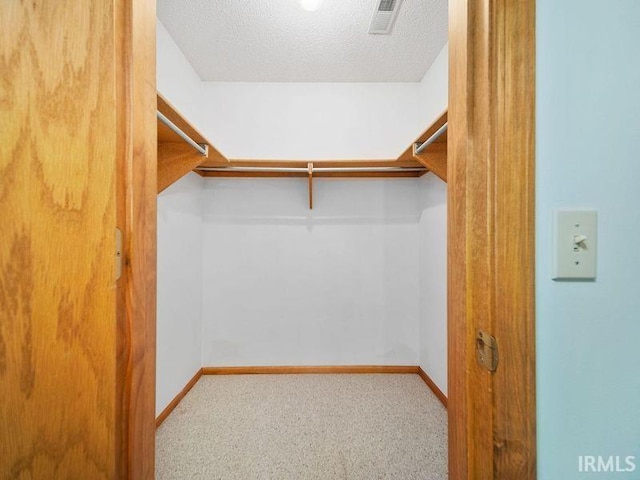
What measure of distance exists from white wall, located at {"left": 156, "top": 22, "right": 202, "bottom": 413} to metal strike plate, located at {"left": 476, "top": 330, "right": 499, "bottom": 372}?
1763 millimetres

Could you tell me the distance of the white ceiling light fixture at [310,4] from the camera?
150cm

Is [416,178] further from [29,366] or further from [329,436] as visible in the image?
[29,366]

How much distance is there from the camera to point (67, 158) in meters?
0.44

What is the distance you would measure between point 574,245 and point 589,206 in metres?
0.07

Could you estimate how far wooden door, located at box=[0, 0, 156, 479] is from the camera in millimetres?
432

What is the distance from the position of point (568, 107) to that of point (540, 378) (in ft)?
1.44

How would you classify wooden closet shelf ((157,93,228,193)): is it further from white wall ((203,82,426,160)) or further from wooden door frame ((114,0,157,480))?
wooden door frame ((114,0,157,480))

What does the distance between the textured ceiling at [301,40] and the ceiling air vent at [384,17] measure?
39mm

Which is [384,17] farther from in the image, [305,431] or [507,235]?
[305,431]

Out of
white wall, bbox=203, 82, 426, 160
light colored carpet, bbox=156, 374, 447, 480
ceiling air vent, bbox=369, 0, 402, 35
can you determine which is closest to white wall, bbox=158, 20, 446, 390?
white wall, bbox=203, 82, 426, 160

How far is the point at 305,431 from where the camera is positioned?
1.67m

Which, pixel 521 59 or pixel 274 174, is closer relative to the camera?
pixel 521 59

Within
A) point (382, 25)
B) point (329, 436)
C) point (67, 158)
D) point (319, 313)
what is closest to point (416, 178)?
point (382, 25)

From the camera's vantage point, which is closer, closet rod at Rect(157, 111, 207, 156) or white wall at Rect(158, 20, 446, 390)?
closet rod at Rect(157, 111, 207, 156)
